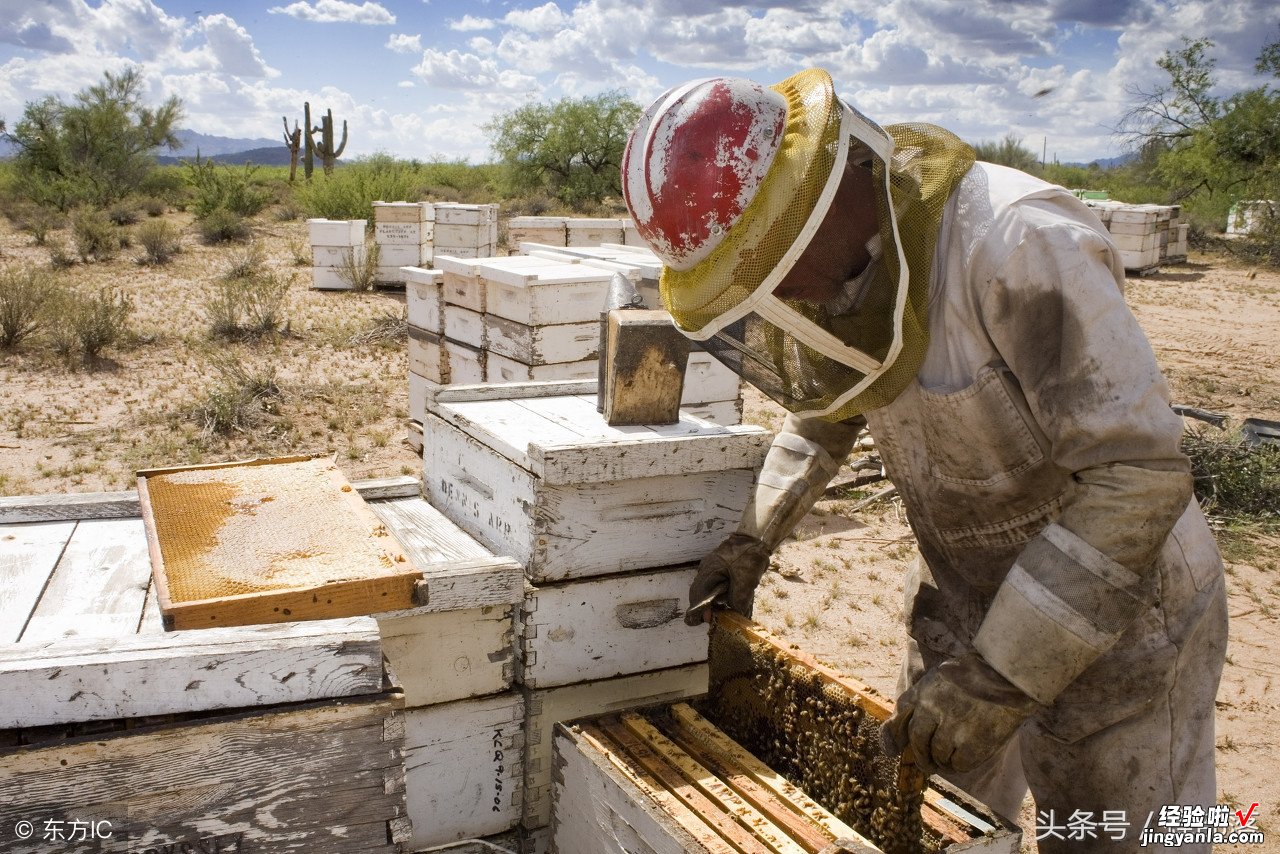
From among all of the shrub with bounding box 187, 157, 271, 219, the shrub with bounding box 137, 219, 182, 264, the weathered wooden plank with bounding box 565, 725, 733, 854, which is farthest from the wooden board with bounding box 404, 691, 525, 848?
the shrub with bounding box 187, 157, 271, 219

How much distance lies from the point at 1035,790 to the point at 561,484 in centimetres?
117

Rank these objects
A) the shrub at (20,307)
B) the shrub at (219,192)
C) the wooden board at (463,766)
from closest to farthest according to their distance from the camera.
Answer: the wooden board at (463,766) < the shrub at (20,307) < the shrub at (219,192)

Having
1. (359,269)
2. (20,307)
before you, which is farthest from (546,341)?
(359,269)

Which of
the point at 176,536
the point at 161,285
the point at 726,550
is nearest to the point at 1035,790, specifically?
the point at 726,550

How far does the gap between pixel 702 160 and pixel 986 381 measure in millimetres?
630

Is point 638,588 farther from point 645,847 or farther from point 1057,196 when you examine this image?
point 1057,196

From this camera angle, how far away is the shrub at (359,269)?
13242mm

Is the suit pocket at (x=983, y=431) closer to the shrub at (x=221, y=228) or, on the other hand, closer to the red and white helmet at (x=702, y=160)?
the red and white helmet at (x=702, y=160)

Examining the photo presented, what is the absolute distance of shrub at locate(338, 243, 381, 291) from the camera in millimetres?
13242

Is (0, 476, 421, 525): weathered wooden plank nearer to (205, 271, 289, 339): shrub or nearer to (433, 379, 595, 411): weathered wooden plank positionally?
(433, 379, 595, 411): weathered wooden plank

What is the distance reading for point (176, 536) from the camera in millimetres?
1756

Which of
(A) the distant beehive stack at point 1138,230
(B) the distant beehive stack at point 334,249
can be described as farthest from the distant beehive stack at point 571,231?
(A) the distant beehive stack at point 1138,230

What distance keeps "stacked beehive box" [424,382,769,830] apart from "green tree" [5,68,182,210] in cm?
2447

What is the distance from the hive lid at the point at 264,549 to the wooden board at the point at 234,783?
0.20 meters
